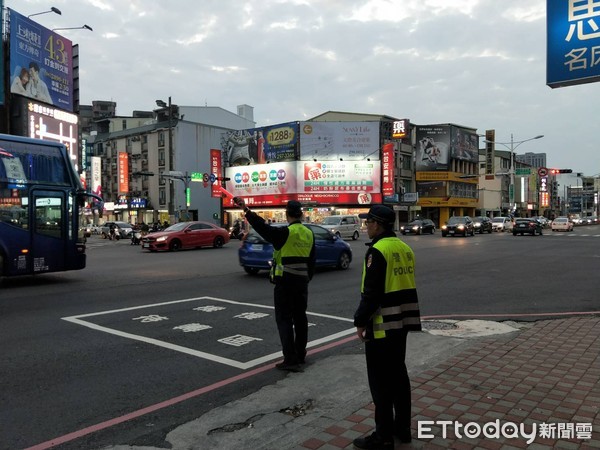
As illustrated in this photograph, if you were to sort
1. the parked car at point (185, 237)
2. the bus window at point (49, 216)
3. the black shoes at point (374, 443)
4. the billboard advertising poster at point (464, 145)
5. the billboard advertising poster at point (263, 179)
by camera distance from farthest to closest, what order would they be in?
the billboard advertising poster at point (464, 145)
the billboard advertising poster at point (263, 179)
the parked car at point (185, 237)
the bus window at point (49, 216)
the black shoes at point (374, 443)

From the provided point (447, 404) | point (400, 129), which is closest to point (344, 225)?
point (400, 129)

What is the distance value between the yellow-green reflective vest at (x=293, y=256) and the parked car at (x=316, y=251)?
7.82m

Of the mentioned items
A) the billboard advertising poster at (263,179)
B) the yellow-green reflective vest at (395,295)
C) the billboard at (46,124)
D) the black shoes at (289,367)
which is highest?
the billboard at (46,124)

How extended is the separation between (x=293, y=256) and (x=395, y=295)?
212 cm

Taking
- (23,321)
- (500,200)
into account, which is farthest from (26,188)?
(500,200)

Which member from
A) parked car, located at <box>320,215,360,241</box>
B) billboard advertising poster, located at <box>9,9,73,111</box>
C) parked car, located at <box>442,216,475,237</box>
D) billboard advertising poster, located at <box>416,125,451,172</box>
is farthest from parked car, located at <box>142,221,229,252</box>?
billboard advertising poster, located at <box>416,125,451,172</box>

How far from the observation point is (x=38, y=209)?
12250 mm

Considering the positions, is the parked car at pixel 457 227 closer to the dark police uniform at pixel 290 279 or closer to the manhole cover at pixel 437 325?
the manhole cover at pixel 437 325

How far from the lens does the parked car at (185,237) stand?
2327 centimetres

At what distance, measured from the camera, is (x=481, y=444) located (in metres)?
3.49

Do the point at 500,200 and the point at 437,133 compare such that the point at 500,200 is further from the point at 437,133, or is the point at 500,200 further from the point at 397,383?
the point at 397,383

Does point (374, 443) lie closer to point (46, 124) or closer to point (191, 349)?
point (191, 349)

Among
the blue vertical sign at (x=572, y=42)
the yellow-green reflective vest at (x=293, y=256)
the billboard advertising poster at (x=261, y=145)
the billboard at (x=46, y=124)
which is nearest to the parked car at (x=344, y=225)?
the billboard at (x=46, y=124)

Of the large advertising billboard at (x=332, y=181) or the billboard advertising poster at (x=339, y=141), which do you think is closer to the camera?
the large advertising billboard at (x=332, y=181)
